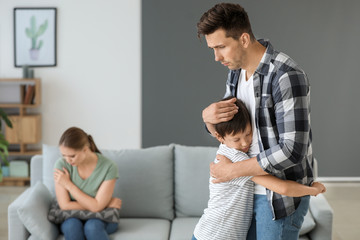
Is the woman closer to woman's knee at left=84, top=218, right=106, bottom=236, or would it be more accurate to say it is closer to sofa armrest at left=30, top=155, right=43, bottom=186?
woman's knee at left=84, top=218, right=106, bottom=236

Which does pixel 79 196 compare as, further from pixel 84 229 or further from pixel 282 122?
pixel 282 122

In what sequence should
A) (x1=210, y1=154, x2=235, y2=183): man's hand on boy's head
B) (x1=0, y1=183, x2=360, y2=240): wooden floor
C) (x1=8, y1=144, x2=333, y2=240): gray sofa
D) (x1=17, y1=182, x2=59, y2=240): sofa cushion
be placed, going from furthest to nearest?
(x1=0, y1=183, x2=360, y2=240): wooden floor < (x1=8, y1=144, x2=333, y2=240): gray sofa < (x1=17, y1=182, x2=59, y2=240): sofa cushion < (x1=210, y1=154, x2=235, y2=183): man's hand on boy's head

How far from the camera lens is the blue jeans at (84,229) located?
288cm

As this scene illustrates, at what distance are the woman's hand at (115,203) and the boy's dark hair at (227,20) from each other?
1.68 meters

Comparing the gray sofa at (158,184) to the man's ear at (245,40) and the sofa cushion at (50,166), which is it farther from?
the man's ear at (245,40)

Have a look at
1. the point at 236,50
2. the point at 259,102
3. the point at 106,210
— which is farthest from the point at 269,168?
the point at 106,210

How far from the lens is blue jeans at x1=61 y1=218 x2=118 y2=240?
2.88 metres

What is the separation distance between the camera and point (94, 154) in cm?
311

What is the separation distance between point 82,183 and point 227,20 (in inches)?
69.0

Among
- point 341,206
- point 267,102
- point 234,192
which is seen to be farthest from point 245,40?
point 341,206

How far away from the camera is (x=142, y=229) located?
3086 millimetres

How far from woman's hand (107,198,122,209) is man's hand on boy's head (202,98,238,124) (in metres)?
1.42

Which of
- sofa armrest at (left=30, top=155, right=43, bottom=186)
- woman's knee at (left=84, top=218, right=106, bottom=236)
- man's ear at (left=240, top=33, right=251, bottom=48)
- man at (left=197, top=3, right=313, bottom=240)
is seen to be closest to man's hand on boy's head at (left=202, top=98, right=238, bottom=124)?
man at (left=197, top=3, right=313, bottom=240)

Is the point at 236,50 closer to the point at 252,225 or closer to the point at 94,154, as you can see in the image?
the point at 252,225
